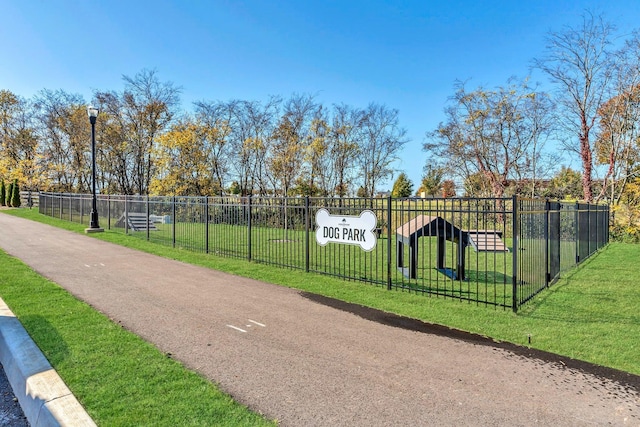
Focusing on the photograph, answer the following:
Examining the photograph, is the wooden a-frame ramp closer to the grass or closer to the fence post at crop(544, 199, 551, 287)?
the fence post at crop(544, 199, 551, 287)

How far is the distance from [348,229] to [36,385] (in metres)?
5.42

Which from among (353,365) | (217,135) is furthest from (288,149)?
(353,365)

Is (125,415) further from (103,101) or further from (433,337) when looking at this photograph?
(103,101)

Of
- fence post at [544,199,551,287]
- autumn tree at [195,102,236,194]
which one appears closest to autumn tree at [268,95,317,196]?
autumn tree at [195,102,236,194]

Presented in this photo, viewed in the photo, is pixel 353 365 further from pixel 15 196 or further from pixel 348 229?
pixel 15 196

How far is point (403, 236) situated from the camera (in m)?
8.22

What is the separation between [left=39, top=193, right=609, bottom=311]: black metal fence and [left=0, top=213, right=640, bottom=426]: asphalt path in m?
1.85

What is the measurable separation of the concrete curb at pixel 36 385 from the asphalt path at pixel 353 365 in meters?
1.05

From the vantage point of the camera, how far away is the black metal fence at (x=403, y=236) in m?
6.53

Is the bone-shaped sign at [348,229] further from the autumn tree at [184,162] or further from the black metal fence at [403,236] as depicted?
the autumn tree at [184,162]

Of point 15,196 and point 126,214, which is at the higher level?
point 15,196

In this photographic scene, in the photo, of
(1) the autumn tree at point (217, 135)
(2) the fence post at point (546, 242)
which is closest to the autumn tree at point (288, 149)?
(1) the autumn tree at point (217, 135)

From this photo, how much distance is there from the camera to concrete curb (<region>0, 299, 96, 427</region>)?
2.74 m

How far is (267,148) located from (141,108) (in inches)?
435
